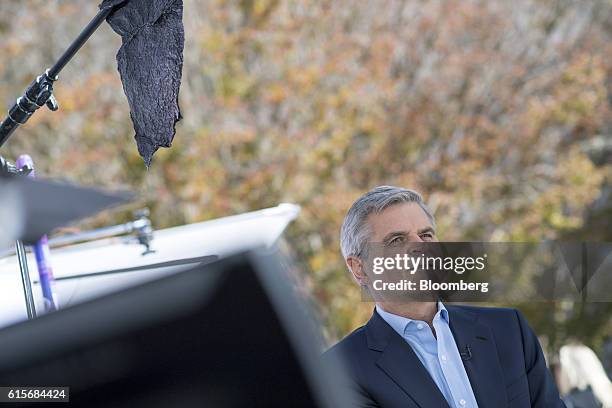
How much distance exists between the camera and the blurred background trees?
308 inches

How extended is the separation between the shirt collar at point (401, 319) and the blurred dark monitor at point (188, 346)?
1.40 m

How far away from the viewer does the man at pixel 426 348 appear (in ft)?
6.66

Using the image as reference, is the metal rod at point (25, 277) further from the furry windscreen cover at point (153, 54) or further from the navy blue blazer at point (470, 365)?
the navy blue blazer at point (470, 365)

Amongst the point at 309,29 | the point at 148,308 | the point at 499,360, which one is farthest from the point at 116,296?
the point at 309,29

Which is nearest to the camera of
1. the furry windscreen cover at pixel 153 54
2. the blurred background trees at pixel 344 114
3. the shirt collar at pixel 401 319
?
the furry windscreen cover at pixel 153 54

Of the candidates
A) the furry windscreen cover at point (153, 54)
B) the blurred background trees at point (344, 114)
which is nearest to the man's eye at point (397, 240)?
the furry windscreen cover at point (153, 54)

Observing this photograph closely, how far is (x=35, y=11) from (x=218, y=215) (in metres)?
2.75

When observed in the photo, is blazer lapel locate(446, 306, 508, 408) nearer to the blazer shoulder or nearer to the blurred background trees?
the blazer shoulder

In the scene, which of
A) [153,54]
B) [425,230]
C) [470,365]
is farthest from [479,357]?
[153,54]

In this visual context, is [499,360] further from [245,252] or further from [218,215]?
[218,215]

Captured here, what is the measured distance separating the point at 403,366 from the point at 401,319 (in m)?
0.12

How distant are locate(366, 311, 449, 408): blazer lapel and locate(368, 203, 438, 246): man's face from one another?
21 cm

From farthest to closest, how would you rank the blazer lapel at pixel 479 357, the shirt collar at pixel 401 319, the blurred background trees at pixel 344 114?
the blurred background trees at pixel 344 114 → the shirt collar at pixel 401 319 → the blazer lapel at pixel 479 357

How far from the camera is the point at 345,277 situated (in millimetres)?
7637
